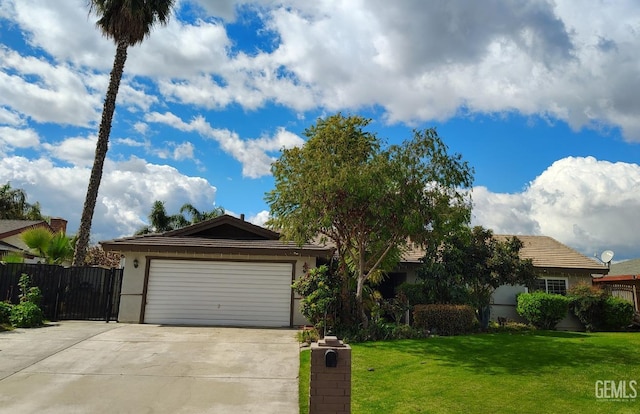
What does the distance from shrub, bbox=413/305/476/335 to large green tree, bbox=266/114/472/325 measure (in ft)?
6.30

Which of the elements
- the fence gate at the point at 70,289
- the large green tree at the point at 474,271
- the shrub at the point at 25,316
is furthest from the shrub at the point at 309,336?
the shrub at the point at 25,316

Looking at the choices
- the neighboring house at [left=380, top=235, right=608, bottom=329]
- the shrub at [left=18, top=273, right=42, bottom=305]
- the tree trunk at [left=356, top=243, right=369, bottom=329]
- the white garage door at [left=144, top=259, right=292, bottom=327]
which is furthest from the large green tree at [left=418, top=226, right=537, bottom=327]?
the shrub at [left=18, top=273, right=42, bottom=305]

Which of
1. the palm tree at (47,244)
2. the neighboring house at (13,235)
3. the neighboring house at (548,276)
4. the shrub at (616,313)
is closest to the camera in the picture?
the shrub at (616,313)

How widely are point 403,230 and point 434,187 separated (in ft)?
5.08

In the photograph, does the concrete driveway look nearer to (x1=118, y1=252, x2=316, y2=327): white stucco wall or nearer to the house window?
(x1=118, y1=252, x2=316, y2=327): white stucco wall

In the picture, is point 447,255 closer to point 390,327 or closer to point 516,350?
point 390,327

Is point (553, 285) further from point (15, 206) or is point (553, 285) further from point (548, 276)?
point (15, 206)

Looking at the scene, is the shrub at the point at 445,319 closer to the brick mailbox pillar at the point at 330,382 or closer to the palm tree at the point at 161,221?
the brick mailbox pillar at the point at 330,382

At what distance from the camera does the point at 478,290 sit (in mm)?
16234

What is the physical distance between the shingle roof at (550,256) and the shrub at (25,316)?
12.9 metres

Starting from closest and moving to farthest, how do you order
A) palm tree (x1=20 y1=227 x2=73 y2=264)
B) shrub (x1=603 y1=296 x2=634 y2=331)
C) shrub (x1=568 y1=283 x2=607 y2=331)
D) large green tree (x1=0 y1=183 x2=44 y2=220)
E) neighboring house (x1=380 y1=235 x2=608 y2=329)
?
shrub (x1=603 y1=296 x2=634 y2=331) < shrub (x1=568 y1=283 x2=607 y2=331) < palm tree (x1=20 y1=227 x2=73 y2=264) < neighboring house (x1=380 y1=235 x2=608 y2=329) < large green tree (x1=0 y1=183 x2=44 y2=220)

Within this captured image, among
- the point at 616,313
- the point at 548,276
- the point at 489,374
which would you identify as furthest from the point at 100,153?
the point at 616,313

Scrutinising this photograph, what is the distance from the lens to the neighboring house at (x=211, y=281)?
16609mm

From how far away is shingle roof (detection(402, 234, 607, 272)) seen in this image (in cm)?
1888
